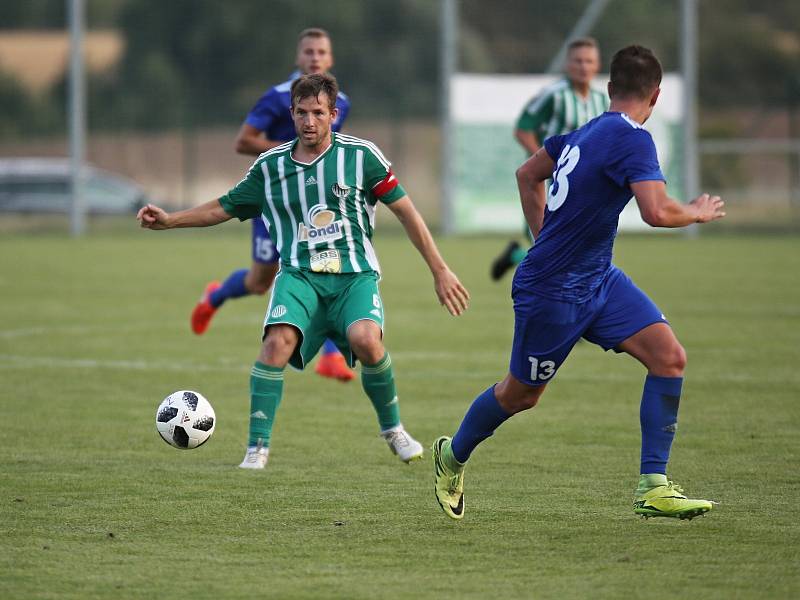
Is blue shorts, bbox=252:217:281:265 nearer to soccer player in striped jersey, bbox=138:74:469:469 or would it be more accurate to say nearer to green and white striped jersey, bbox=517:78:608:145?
green and white striped jersey, bbox=517:78:608:145

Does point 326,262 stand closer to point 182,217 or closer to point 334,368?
point 182,217

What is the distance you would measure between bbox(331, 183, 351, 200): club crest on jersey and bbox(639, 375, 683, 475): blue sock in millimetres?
1747

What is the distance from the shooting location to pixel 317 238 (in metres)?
6.55

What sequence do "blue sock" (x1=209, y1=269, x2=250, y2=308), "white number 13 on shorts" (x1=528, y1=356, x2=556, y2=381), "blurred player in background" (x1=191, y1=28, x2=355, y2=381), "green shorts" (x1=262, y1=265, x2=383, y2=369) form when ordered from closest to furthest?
"white number 13 on shorts" (x1=528, y1=356, x2=556, y2=381), "green shorts" (x1=262, y1=265, x2=383, y2=369), "blurred player in background" (x1=191, y1=28, x2=355, y2=381), "blue sock" (x1=209, y1=269, x2=250, y2=308)

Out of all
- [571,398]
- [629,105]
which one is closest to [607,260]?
[629,105]

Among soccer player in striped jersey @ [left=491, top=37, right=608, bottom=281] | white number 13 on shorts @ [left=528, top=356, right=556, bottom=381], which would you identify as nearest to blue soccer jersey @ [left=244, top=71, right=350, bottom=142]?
soccer player in striped jersey @ [left=491, top=37, right=608, bottom=281]

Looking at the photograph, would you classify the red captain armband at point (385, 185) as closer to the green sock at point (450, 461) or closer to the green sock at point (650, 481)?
the green sock at point (450, 461)

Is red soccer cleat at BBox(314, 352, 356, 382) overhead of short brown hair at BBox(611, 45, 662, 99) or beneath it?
beneath

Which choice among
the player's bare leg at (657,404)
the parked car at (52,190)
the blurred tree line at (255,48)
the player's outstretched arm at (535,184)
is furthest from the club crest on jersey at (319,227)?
the parked car at (52,190)

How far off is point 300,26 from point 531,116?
20984 millimetres

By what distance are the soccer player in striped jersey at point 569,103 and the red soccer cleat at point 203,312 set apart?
8.16ft

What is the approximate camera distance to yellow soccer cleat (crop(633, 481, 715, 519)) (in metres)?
5.32

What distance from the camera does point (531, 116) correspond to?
11.2m

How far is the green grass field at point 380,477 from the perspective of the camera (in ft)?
15.5
